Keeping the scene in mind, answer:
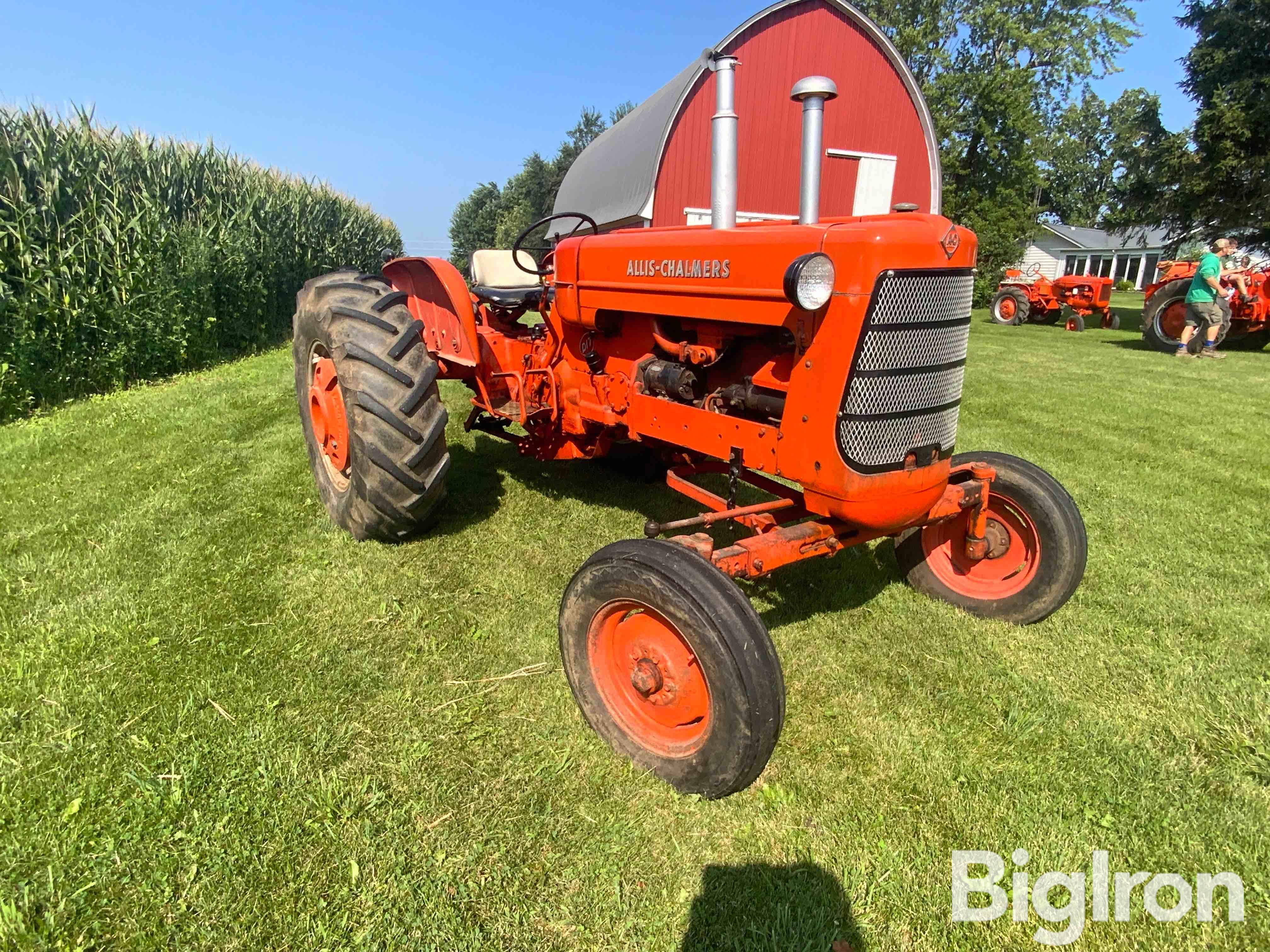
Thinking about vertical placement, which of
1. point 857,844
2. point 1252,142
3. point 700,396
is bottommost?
point 857,844

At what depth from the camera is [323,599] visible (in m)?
3.01

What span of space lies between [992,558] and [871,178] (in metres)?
14.6

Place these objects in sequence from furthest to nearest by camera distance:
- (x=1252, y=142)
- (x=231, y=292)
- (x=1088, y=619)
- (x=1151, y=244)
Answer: (x=1151, y=244), (x=1252, y=142), (x=231, y=292), (x=1088, y=619)

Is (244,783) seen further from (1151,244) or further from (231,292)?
(1151,244)

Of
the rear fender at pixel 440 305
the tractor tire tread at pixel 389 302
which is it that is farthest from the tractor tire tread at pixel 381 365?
the rear fender at pixel 440 305

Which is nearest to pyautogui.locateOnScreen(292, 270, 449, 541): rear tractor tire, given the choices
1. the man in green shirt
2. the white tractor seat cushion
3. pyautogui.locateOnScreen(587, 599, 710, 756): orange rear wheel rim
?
pyautogui.locateOnScreen(587, 599, 710, 756): orange rear wheel rim

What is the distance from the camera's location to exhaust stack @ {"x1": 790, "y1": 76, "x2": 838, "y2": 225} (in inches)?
90.6

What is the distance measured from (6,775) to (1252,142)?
Result: 71.2ft

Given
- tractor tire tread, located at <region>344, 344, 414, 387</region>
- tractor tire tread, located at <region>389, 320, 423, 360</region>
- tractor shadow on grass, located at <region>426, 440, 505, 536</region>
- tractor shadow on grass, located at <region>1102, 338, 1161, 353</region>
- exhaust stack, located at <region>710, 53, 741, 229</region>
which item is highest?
exhaust stack, located at <region>710, 53, 741, 229</region>

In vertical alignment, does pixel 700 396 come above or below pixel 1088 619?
above

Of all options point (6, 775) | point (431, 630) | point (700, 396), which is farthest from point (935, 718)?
point (6, 775)

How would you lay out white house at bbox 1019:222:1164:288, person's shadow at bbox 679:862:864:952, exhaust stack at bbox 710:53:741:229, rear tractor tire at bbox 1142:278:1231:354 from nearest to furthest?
person's shadow at bbox 679:862:864:952 → exhaust stack at bbox 710:53:741:229 → rear tractor tire at bbox 1142:278:1231:354 → white house at bbox 1019:222:1164:288

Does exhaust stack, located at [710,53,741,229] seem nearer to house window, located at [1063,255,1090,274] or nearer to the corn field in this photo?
the corn field

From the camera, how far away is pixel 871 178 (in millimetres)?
15391
